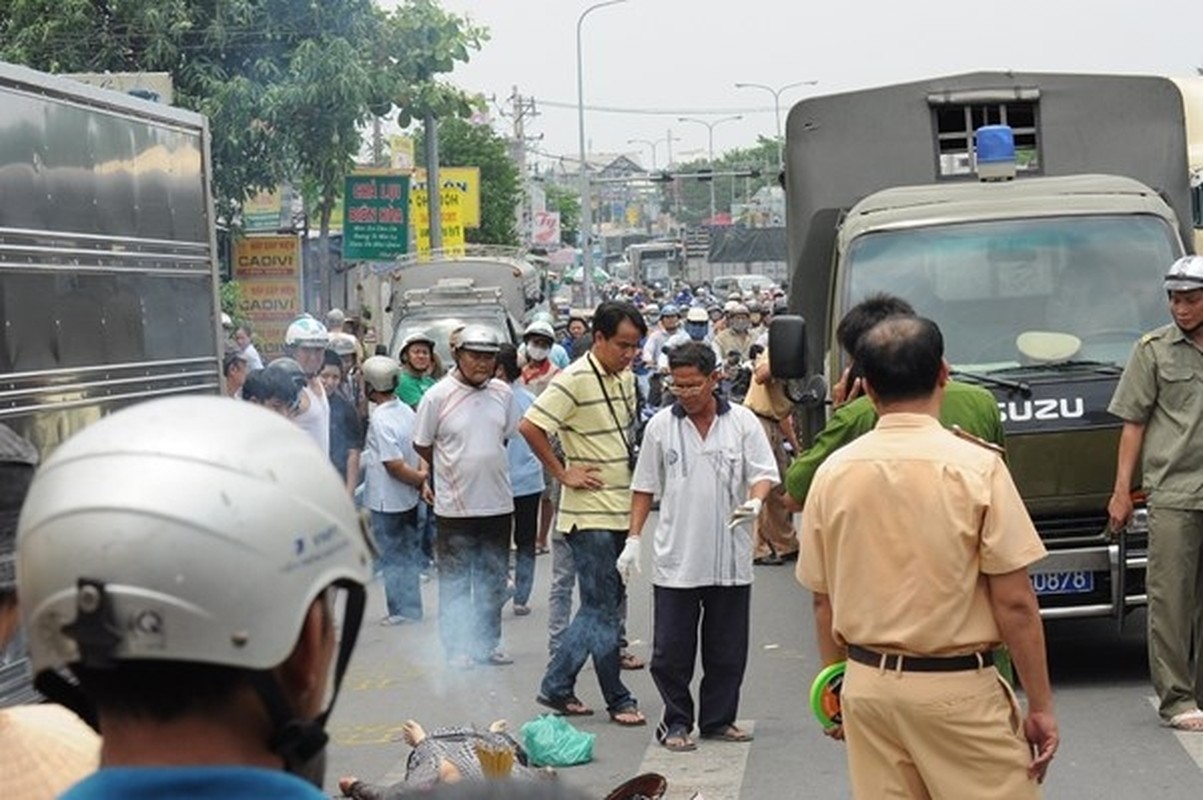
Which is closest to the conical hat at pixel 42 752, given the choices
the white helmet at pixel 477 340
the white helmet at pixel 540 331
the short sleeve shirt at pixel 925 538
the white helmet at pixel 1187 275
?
the short sleeve shirt at pixel 925 538

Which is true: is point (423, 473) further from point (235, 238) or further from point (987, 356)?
point (235, 238)

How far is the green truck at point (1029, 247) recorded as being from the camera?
10.5 metres

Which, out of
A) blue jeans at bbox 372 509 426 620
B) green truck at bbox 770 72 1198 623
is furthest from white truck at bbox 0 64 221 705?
blue jeans at bbox 372 509 426 620

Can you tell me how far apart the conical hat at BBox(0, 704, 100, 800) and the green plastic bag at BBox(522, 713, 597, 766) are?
624 centimetres

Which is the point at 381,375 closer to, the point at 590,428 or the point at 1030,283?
the point at 590,428

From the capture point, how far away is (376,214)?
34.9 meters

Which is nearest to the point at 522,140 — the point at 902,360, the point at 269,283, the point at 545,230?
the point at 545,230

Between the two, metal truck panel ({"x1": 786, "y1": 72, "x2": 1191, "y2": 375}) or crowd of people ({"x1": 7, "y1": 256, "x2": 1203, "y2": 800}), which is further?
metal truck panel ({"x1": 786, "y1": 72, "x2": 1191, "y2": 375})

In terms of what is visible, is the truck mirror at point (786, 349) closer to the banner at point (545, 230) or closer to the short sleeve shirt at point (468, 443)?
the short sleeve shirt at point (468, 443)

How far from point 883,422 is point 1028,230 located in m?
5.86

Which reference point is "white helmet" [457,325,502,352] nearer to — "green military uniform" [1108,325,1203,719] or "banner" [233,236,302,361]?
"green military uniform" [1108,325,1203,719]

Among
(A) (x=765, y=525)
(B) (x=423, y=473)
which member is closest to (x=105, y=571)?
(B) (x=423, y=473)

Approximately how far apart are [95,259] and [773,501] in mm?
8925

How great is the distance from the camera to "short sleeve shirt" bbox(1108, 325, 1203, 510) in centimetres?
941
